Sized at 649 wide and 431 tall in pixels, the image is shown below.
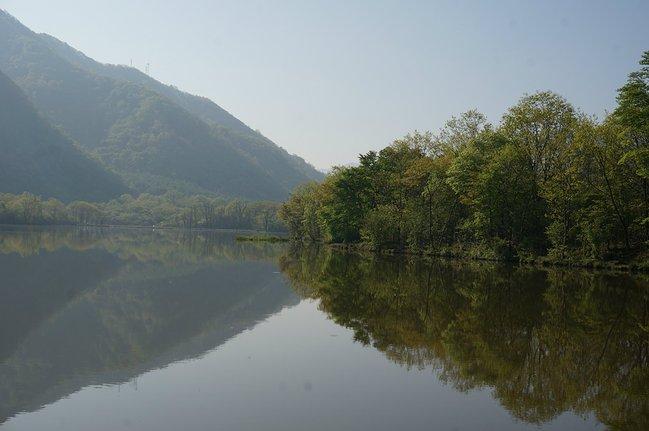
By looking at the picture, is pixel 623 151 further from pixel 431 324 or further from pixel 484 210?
pixel 431 324

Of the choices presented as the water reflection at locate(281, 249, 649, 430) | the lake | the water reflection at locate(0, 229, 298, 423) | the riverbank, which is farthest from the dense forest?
the water reflection at locate(0, 229, 298, 423)

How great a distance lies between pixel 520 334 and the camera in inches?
742

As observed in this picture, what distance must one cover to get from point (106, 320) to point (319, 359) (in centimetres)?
885

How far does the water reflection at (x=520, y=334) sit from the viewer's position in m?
12.4

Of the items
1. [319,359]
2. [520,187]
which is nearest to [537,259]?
[520,187]

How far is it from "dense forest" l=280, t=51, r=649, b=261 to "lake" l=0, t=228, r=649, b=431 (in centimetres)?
2027

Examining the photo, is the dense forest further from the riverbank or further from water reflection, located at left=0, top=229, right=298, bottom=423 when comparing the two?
water reflection, located at left=0, top=229, right=298, bottom=423

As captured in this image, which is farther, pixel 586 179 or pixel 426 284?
pixel 586 179

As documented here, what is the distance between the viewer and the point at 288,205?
392ft

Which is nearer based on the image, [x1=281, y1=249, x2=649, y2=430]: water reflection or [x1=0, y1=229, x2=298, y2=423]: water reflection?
[x1=281, y1=249, x2=649, y2=430]: water reflection

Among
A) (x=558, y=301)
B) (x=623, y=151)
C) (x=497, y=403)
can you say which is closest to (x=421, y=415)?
(x=497, y=403)

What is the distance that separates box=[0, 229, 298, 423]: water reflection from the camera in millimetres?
13547

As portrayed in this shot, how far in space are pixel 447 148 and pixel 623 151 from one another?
26.7m

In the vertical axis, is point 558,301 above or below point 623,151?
below
